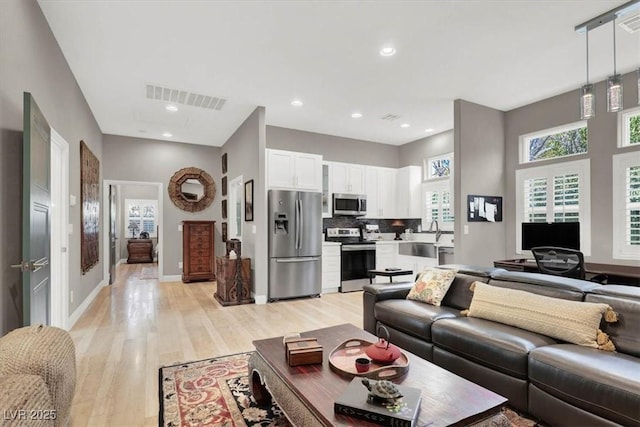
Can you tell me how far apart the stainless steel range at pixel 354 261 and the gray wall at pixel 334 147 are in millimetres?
1548

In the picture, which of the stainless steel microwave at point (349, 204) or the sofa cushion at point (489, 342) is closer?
the sofa cushion at point (489, 342)

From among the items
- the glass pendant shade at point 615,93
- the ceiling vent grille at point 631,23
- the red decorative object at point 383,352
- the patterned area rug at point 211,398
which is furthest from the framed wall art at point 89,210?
the ceiling vent grille at point 631,23

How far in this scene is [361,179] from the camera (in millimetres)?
6520

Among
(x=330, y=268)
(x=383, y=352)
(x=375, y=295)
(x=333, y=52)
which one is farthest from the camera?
(x=330, y=268)

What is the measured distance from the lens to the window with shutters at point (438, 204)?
6035mm

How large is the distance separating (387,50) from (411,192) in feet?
12.2

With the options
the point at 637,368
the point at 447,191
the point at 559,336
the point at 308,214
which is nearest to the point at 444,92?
the point at 447,191

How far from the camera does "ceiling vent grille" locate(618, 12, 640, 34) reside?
2795mm

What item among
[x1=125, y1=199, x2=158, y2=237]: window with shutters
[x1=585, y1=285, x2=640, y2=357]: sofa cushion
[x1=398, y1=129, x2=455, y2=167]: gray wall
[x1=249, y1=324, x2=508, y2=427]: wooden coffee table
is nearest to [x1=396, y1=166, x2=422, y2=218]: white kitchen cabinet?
[x1=398, y1=129, x2=455, y2=167]: gray wall

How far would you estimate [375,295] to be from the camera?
3.25m

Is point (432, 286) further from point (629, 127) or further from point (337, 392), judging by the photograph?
point (629, 127)

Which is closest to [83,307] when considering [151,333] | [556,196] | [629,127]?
[151,333]

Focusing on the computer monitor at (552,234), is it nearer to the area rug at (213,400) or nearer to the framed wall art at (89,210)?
the area rug at (213,400)

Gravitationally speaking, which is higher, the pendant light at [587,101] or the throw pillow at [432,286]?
the pendant light at [587,101]
